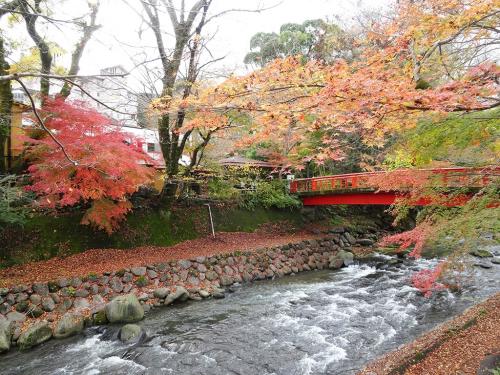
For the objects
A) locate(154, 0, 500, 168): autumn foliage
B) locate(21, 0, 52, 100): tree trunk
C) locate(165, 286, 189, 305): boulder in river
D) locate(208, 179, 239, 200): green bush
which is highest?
locate(21, 0, 52, 100): tree trunk

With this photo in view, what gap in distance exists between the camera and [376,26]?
9.53 m

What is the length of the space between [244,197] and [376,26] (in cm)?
1033

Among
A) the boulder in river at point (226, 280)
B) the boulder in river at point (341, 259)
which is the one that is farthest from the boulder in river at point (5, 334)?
the boulder in river at point (341, 259)

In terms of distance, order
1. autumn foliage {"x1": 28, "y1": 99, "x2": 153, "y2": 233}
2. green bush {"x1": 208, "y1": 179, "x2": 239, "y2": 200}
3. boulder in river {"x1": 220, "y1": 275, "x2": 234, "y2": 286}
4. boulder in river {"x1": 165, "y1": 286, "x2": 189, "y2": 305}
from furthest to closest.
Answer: green bush {"x1": 208, "y1": 179, "x2": 239, "y2": 200}
boulder in river {"x1": 220, "y1": 275, "x2": 234, "y2": 286}
boulder in river {"x1": 165, "y1": 286, "x2": 189, "y2": 305}
autumn foliage {"x1": 28, "y1": 99, "x2": 153, "y2": 233}

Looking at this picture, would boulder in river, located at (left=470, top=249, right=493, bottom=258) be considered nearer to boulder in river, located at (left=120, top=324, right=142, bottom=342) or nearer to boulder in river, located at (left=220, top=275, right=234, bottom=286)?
boulder in river, located at (left=220, top=275, right=234, bottom=286)

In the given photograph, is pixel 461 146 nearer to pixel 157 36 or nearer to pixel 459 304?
pixel 459 304

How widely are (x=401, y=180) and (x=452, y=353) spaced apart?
4201 millimetres

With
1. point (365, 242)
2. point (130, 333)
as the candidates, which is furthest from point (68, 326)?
point (365, 242)

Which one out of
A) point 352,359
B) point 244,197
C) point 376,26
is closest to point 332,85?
point 352,359

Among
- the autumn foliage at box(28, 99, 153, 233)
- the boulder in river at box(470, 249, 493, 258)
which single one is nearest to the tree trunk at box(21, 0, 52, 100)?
the autumn foliage at box(28, 99, 153, 233)

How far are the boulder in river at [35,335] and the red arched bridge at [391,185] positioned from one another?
27.8ft

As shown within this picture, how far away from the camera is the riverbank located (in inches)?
183

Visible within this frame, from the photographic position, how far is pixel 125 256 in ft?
38.3

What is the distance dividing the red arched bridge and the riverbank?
89.7 inches
